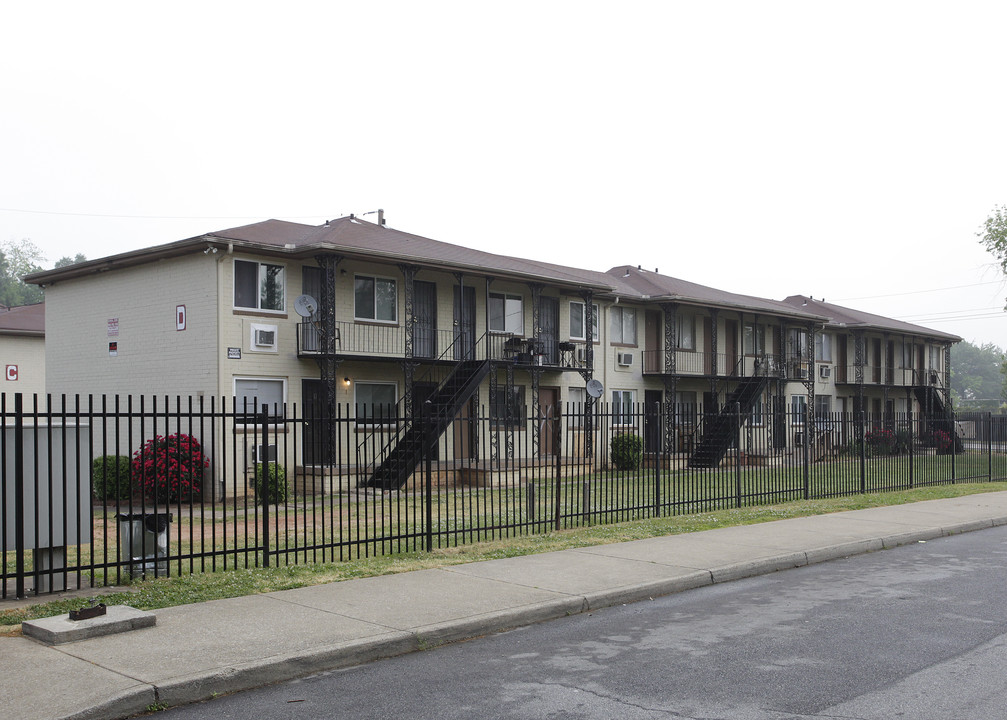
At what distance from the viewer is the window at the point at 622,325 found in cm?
3509

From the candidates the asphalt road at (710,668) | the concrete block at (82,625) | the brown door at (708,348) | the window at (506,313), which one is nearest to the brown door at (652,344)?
the brown door at (708,348)

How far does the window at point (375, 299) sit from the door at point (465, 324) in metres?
2.12

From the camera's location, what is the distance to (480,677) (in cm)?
669

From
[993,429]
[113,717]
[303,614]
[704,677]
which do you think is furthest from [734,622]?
[993,429]

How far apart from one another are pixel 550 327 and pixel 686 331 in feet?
25.6

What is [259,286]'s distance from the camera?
79.7 ft

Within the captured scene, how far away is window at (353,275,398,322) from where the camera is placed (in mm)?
26328

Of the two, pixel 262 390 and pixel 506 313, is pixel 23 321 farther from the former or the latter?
pixel 506 313

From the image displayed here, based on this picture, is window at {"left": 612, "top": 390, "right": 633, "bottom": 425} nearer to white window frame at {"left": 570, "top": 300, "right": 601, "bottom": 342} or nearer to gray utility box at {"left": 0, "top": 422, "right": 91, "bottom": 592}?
white window frame at {"left": 570, "top": 300, "right": 601, "bottom": 342}

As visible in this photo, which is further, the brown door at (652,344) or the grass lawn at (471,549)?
the brown door at (652,344)

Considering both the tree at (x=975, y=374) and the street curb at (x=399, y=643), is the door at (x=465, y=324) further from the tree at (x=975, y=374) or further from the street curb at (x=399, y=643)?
the tree at (x=975, y=374)

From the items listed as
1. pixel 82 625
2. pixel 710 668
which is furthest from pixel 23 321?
pixel 710 668

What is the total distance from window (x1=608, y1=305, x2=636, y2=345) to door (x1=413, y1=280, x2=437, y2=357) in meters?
8.90

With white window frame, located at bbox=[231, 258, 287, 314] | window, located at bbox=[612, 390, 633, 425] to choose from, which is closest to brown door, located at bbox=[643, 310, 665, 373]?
window, located at bbox=[612, 390, 633, 425]
